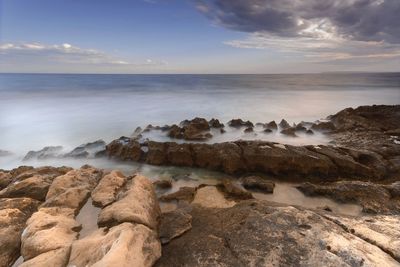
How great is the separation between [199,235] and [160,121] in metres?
13.2

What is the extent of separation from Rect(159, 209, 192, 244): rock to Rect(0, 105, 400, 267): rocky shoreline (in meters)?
0.02

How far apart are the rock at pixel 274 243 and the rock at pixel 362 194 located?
1.02 meters

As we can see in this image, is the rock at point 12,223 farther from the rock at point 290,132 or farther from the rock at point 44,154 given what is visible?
the rock at point 290,132

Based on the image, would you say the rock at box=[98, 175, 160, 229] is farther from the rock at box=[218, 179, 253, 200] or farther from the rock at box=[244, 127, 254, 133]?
the rock at box=[244, 127, 254, 133]

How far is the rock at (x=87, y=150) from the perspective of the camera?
9805 millimetres

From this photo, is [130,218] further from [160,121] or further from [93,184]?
[160,121]

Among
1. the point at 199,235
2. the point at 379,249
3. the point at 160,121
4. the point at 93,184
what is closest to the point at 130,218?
the point at 199,235

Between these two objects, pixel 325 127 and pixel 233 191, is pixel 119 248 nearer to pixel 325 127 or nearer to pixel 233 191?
pixel 233 191

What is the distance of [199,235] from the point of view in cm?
401

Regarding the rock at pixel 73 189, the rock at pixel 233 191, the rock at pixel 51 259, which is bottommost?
the rock at pixel 233 191

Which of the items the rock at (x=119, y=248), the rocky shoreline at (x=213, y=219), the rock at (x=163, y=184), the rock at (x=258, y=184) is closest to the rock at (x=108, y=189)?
the rocky shoreline at (x=213, y=219)

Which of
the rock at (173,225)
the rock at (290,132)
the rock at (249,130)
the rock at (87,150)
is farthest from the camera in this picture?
the rock at (249,130)

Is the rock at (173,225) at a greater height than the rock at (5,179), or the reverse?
the rock at (173,225)

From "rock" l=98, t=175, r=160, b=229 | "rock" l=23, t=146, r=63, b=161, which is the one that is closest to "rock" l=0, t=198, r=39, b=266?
"rock" l=98, t=175, r=160, b=229
